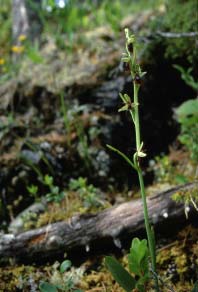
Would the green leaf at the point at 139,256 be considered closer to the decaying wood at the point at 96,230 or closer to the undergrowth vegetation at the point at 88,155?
the undergrowth vegetation at the point at 88,155

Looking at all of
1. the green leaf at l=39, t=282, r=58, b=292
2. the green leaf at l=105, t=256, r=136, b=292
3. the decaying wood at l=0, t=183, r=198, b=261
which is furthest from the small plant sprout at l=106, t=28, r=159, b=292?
the decaying wood at l=0, t=183, r=198, b=261

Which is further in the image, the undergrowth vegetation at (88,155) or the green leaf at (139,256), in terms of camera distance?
the undergrowth vegetation at (88,155)

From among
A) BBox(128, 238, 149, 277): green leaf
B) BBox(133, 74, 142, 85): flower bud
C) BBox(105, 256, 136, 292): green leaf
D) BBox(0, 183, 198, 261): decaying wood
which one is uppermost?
BBox(133, 74, 142, 85): flower bud

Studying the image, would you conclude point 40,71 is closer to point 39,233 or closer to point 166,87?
point 166,87

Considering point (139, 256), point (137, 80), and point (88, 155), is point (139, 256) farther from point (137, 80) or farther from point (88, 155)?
point (88, 155)

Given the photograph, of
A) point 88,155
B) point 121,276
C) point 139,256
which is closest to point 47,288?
point 121,276

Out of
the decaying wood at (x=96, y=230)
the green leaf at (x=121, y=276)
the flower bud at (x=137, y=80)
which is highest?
the flower bud at (x=137, y=80)

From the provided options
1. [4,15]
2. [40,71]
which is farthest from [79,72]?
[4,15]

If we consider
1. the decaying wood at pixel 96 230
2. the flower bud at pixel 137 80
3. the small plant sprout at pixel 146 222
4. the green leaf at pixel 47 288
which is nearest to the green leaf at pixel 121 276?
the small plant sprout at pixel 146 222

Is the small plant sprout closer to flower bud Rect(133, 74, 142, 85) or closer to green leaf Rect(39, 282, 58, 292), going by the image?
flower bud Rect(133, 74, 142, 85)
